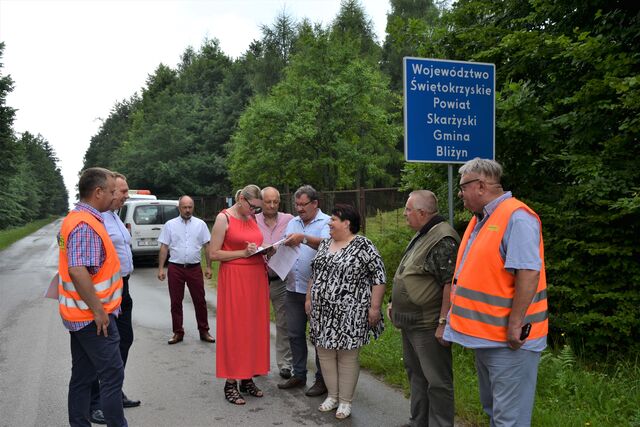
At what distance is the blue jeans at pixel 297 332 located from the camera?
5.68 metres

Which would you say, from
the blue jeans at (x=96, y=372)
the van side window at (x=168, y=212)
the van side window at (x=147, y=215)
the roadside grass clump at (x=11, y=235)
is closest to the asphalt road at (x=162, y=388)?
the blue jeans at (x=96, y=372)

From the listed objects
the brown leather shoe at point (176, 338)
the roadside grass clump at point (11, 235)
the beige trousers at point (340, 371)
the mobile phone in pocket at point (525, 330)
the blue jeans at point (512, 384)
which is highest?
the mobile phone in pocket at point (525, 330)

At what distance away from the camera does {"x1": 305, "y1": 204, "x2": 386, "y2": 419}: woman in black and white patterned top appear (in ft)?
15.4

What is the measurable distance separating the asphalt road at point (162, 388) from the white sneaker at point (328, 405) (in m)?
0.07

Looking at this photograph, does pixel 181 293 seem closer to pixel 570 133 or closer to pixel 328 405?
pixel 328 405

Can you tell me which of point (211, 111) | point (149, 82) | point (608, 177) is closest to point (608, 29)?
point (608, 177)

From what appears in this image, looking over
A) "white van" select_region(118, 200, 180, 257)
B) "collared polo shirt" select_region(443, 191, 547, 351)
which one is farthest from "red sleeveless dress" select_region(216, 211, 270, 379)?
"white van" select_region(118, 200, 180, 257)

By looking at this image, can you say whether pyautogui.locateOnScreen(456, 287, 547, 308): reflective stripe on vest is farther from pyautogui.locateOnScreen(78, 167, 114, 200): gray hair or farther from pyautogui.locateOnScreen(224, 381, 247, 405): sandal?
pyautogui.locateOnScreen(224, 381, 247, 405): sandal

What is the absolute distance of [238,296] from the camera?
5375 mm

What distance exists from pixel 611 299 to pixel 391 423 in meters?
2.63

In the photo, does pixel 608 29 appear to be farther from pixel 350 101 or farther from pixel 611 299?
pixel 350 101

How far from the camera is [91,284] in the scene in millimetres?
3678

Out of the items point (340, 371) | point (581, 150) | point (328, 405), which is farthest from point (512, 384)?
point (581, 150)

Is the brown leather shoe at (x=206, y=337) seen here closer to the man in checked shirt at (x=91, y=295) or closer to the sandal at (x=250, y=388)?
the sandal at (x=250, y=388)
